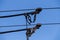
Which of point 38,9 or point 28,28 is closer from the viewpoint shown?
point 38,9

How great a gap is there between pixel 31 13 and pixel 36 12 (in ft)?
0.62

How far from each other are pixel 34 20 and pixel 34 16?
7.1 inches

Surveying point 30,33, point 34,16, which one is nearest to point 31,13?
point 34,16

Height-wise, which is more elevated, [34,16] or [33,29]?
[34,16]

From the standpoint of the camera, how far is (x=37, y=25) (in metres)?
5.29

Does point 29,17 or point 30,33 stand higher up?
point 29,17

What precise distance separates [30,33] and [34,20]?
1.38ft

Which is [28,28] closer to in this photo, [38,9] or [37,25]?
[37,25]

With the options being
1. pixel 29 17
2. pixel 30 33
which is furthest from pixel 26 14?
pixel 30 33

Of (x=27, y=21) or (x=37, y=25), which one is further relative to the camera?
(x=27, y=21)

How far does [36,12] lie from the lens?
5172mm

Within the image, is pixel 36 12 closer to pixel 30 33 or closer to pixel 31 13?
pixel 31 13

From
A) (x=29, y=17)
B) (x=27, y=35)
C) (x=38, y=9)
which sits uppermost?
(x=38, y=9)

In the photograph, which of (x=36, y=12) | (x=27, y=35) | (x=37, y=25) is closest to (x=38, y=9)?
(x=36, y=12)
